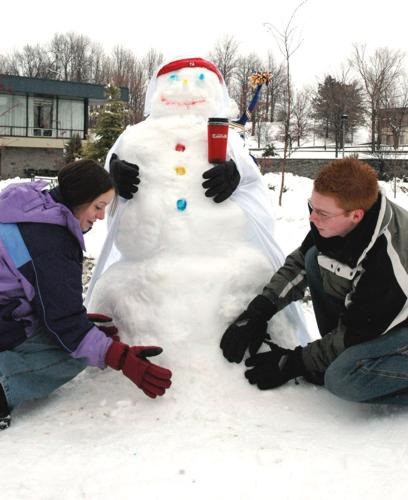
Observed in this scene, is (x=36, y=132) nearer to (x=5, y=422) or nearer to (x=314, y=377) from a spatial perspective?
(x=5, y=422)

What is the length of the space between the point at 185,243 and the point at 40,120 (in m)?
22.9

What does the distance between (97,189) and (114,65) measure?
39.7 m

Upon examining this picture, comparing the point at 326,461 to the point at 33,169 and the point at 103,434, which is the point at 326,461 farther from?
the point at 33,169

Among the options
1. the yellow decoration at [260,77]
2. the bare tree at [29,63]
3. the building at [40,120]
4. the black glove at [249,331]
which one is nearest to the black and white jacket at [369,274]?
the black glove at [249,331]

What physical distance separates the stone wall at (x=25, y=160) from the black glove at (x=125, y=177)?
66.1 ft

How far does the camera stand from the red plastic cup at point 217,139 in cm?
235

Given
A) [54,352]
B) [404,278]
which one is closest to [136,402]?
[54,352]

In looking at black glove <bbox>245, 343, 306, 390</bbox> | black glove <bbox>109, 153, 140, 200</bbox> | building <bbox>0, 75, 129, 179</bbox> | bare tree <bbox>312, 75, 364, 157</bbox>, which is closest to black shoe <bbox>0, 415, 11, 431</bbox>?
black glove <bbox>245, 343, 306, 390</bbox>

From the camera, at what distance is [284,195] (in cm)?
1297

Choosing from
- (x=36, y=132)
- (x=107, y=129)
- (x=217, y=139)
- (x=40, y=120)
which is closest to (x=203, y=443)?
(x=217, y=139)

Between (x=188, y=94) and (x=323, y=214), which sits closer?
(x=323, y=214)

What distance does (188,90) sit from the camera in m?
2.70

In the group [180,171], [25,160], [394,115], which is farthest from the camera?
[25,160]

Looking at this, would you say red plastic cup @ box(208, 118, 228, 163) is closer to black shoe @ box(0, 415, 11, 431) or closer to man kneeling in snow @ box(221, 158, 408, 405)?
man kneeling in snow @ box(221, 158, 408, 405)
